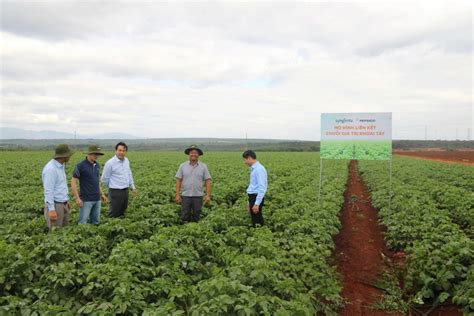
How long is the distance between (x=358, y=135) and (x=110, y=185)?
698 cm

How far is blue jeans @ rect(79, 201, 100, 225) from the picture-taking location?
25.4 feet

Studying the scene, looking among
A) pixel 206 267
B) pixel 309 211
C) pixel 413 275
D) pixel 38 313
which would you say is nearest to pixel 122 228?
pixel 206 267

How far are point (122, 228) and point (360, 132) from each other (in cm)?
729

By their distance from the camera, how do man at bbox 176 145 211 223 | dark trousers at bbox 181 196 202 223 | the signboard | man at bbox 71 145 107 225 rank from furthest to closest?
the signboard
dark trousers at bbox 181 196 202 223
man at bbox 176 145 211 223
man at bbox 71 145 107 225

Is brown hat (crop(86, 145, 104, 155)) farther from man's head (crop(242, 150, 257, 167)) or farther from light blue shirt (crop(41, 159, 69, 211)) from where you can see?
man's head (crop(242, 150, 257, 167))

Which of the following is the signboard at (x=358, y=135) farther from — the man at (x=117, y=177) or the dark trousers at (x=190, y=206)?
the man at (x=117, y=177)

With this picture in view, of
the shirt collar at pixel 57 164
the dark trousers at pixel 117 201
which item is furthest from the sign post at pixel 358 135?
the shirt collar at pixel 57 164

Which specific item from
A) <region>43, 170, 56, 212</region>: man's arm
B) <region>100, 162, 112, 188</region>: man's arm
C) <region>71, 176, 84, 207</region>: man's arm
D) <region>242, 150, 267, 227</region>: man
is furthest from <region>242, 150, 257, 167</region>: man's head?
<region>43, 170, 56, 212</region>: man's arm

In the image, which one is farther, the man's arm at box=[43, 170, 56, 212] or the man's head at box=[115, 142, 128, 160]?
the man's head at box=[115, 142, 128, 160]

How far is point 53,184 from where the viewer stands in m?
6.61

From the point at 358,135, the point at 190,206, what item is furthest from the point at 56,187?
the point at 358,135

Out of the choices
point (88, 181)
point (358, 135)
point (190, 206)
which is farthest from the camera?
point (358, 135)

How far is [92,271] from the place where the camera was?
16.0 feet

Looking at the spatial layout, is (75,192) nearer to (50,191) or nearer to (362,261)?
(50,191)
